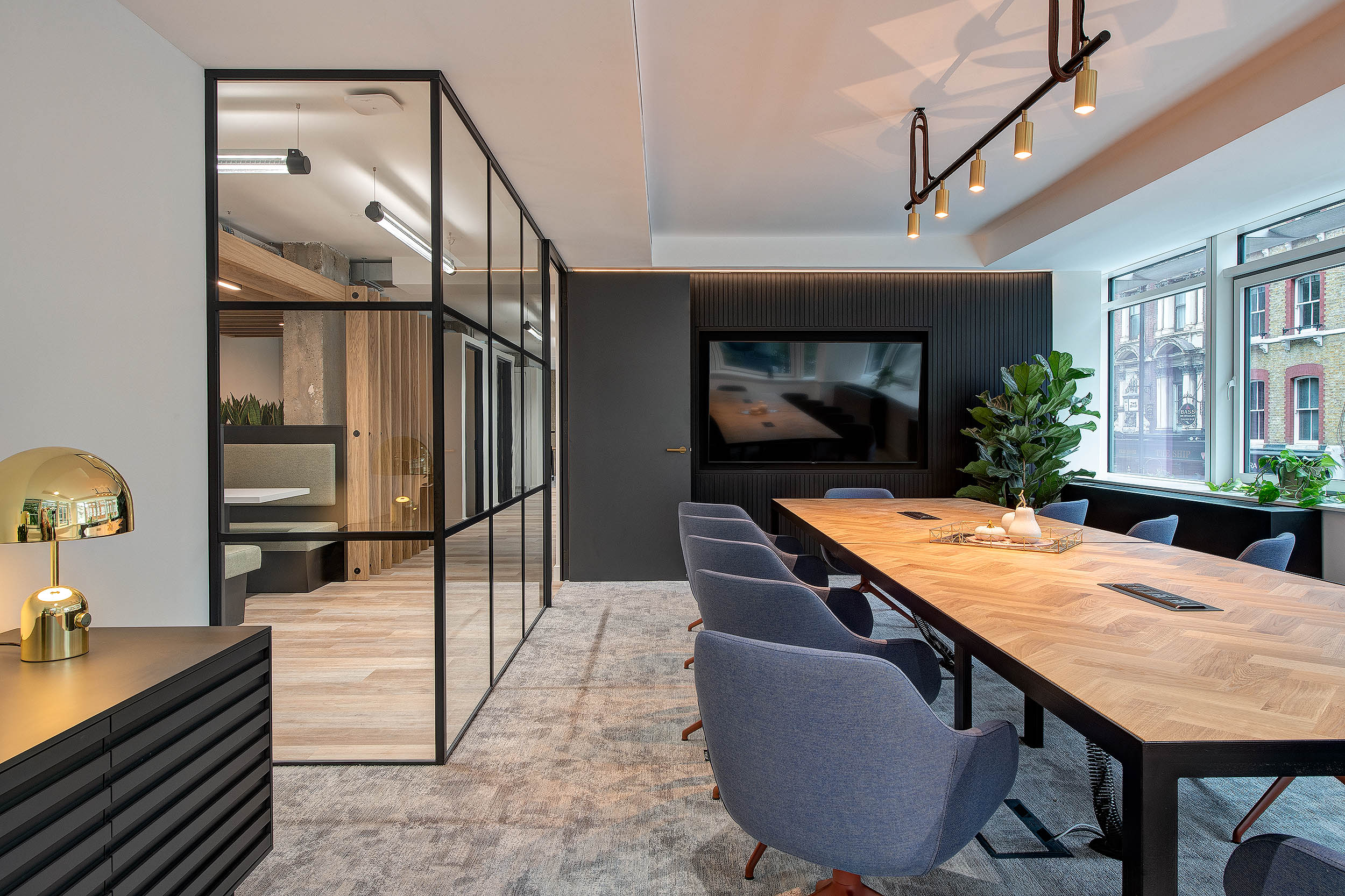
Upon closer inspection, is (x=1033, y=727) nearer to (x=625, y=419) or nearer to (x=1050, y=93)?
(x=1050, y=93)

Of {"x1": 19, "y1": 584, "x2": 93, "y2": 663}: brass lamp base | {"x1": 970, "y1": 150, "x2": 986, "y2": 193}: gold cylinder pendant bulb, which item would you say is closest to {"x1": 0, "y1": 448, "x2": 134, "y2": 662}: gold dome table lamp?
{"x1": 19, "y1": 584, "x2": 93, "y2": 663}: brass lamp base

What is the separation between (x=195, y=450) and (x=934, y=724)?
→ 2.53 meters

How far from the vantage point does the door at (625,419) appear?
18.0 feet

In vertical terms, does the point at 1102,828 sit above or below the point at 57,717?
below

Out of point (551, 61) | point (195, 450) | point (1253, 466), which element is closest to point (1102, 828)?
point (551, 61)

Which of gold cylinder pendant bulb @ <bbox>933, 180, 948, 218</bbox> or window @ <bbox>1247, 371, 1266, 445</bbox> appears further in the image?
window @ <bbox>1247, 371, 1266, 445</bbox>

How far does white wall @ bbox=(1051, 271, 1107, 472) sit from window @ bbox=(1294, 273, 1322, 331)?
1.68m

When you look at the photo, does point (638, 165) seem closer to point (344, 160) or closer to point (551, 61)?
point (551, 61)

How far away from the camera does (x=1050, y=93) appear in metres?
3.31

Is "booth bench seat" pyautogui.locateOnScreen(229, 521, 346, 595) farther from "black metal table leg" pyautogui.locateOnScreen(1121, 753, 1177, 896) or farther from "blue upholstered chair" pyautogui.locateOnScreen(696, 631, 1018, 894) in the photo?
"black metal table leg" pyautogui.locateOnScreen(1121, 753, 1177, 896)

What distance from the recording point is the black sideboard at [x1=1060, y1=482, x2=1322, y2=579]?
371 centimetres

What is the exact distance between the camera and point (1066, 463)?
18.2 ft

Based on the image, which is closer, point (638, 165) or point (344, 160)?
point (344, 160)

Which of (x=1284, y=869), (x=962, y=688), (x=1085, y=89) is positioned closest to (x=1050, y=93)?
(x=1085, y=89)
